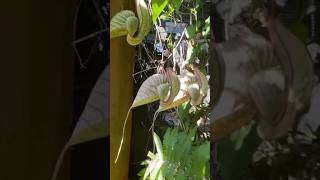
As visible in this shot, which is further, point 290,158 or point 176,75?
point 176,75

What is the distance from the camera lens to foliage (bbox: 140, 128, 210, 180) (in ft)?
3.22

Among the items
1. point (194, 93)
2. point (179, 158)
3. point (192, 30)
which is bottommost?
point (179, 158)

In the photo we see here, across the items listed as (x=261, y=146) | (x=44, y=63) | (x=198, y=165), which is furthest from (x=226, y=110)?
(x=44, y=63)

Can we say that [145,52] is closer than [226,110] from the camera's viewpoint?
No

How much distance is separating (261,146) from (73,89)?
1.08 feet

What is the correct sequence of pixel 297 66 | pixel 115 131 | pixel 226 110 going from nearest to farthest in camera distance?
pixel 297 66 < pixel 226 110 < pixel 115 131

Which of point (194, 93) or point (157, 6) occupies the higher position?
point (157, 6)

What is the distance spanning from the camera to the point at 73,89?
0.78m

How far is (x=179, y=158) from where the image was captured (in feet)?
3.35

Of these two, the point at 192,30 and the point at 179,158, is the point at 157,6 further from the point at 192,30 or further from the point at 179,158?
the point at 179,158

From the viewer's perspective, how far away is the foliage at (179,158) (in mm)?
982

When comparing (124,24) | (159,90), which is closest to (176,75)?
(159,90)

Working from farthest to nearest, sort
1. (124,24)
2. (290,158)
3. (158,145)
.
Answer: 1. (158,145)
2. (124,24)
3. (290,158)

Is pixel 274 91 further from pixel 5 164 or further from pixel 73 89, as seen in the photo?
pixel 5 164
